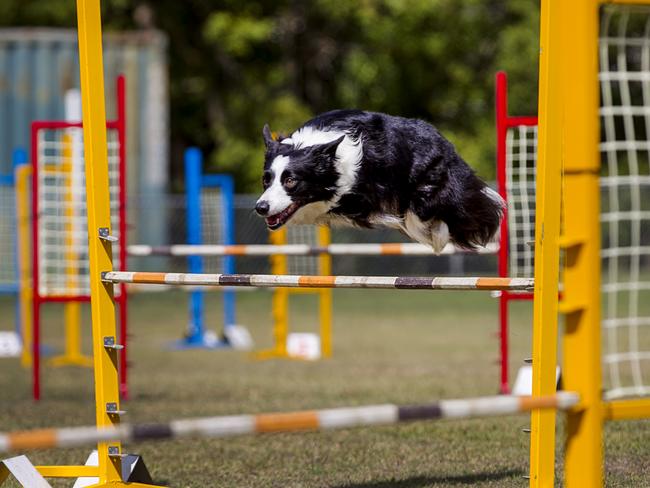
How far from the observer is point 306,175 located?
4840mm

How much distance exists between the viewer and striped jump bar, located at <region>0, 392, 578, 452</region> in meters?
2.51

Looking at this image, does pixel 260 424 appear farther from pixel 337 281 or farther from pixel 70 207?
pixel 70 207

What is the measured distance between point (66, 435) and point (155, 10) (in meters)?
24.9

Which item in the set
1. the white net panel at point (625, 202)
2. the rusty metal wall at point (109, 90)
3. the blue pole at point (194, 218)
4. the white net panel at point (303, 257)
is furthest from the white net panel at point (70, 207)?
the rusty metal wall at point (109, 90)

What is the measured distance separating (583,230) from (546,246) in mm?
1153

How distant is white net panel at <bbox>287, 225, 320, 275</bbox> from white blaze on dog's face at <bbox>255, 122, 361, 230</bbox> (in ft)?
33.3

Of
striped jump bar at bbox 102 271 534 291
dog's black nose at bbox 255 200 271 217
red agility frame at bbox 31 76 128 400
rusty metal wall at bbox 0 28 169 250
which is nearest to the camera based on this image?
striped jump bar at bbox 102 271 534 291

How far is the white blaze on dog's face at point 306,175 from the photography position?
481 cm

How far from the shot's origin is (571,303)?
2.99 meters

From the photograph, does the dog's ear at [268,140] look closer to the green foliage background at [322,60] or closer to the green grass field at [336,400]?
the green grass field at [336,400]

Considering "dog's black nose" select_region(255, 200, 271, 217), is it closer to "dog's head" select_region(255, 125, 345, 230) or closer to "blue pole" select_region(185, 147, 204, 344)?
"dog's head" select_region(255, 125, 345, 230)

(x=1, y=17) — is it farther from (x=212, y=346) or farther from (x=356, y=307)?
(x=212, y=346)

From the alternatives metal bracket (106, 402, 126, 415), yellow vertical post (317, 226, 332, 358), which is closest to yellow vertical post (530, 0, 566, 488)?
metal bracket (106, 402, 126, 415)

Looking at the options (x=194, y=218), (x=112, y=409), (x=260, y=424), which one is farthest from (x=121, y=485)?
(x=194, y=218)
